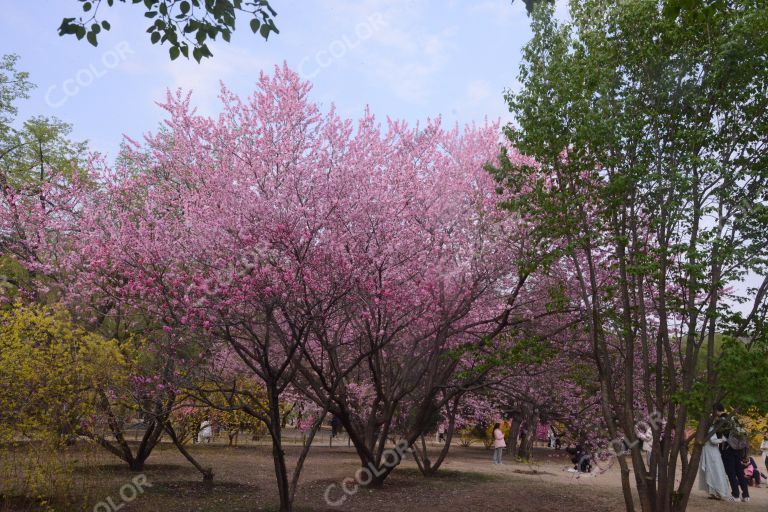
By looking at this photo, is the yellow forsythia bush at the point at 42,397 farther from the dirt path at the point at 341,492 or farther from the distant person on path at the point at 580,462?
the distant person on path at the point at 580,462

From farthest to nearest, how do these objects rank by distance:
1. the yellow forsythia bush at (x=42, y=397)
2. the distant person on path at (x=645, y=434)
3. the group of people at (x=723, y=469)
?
the group of people at (x=723, y=469)
the distant person on path at (x=645, y=434)
the yellow forsythia bush at (x=42, y=397)

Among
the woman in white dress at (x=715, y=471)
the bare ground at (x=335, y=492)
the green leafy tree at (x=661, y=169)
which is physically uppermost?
the green leafy tree at (x=661, y=169)

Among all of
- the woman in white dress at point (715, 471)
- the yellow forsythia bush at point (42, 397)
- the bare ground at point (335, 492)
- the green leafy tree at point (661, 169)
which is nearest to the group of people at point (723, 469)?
the woman in white dress at point (715, 471)

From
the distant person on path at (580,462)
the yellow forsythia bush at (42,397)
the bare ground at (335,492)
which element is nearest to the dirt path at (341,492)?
the bare ground at (335,492)

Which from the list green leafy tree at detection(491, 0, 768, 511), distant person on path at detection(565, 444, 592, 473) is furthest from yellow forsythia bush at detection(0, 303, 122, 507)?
distant person on path at detection(565, 444, 592, 473)

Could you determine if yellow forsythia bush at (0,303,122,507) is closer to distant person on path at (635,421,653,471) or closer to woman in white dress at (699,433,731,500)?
distant person on path at (635,421,653,471)

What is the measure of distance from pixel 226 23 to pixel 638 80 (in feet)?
21.2

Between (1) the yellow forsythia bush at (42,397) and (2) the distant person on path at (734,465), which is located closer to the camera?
(1) the yellow forsythia bush at (42,397)

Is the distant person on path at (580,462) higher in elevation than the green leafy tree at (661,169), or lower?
lower

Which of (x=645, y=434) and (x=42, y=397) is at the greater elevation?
(x=645, y=434)

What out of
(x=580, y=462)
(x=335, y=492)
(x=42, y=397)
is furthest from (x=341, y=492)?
(x=580, y=462)

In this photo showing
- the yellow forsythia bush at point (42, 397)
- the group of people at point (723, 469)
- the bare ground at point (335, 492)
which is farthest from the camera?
the group of people at point (723, 469)

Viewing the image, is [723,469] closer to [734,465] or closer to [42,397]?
[734,465]

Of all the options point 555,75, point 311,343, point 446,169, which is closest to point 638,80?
point 555,75
